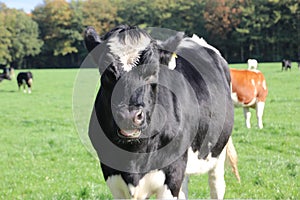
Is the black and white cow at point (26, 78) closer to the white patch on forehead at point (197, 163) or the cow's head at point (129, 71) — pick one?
the white patch on forehead at point (197, 163)

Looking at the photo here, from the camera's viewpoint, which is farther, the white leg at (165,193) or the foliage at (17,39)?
the foliage at (17,39)

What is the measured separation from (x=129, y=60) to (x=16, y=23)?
3041 inches

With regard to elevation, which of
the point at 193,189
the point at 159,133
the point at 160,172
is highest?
the point at 159,133

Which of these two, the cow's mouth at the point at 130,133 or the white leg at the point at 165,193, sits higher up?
the cow's mouth at the point at 130,133

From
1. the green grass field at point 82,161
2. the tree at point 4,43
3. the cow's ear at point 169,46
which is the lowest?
the tree at point 4,43

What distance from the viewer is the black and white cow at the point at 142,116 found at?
272cm

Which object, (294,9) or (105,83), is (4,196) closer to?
(105,83)

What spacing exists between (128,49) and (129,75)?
217 mm

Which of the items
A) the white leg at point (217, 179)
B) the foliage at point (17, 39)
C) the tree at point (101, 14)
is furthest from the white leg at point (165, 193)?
the foliage at point (17, 39)

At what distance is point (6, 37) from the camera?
72438 millimetres

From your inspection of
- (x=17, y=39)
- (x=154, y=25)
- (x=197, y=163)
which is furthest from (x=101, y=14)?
(x=197, y=163)

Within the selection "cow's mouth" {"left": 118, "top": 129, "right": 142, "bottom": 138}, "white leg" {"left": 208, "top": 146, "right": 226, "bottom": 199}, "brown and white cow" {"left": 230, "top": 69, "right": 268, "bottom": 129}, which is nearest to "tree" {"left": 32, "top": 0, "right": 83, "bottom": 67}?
"brown and white cow" {"left": 230, "top": 69, "right": 268, "bottom": 129}

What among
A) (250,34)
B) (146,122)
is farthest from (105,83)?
(250,34)

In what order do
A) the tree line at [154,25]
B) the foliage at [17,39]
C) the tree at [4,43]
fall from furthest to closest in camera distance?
1. the foliage at [17,39]
2. the tree at [4,43]
3. the tree line at [154,25]
